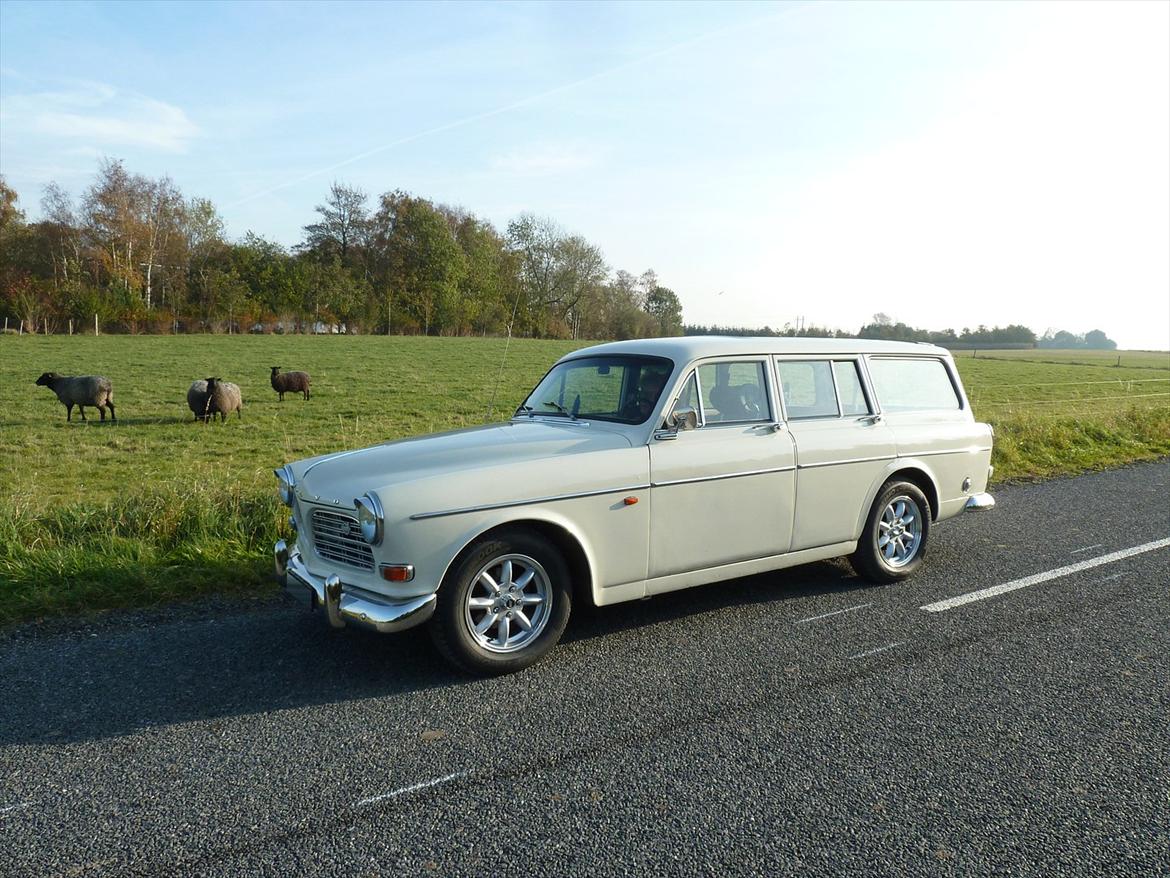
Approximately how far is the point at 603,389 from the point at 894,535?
8.05 ft

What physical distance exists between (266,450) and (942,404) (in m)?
13.0

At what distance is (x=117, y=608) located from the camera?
18.6 ft

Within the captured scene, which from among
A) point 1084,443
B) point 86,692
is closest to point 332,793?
point 86,692

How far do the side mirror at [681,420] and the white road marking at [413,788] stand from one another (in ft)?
8.09

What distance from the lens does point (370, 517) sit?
14.1ft

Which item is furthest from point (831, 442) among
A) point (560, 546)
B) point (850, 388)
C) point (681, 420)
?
point (560, 546)

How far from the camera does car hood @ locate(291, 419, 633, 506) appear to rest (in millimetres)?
4551

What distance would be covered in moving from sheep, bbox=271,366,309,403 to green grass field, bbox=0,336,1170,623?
0.57 metres

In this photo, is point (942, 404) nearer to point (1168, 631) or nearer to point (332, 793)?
point (1168, 631)

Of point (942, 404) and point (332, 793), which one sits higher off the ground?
point (942, 404)

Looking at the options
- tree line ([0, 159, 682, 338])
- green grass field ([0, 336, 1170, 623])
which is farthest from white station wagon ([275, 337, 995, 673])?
tree line ([0, 159, 682, 338])

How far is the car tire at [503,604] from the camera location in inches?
175

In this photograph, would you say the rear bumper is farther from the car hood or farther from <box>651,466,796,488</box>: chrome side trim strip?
the car hood

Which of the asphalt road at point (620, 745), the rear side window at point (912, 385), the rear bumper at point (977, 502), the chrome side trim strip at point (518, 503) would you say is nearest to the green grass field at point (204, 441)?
the asphalt road at point (620, 745)
